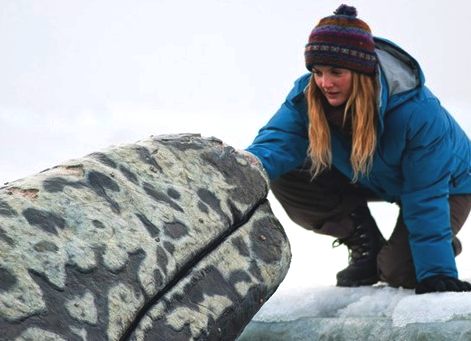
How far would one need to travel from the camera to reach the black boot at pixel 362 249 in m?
4.57

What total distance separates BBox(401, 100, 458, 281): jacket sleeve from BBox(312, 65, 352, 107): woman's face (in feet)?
0.90

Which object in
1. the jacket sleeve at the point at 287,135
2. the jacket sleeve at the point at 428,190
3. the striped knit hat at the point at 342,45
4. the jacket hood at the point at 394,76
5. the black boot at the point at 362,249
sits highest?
the striped knit hat at the point at 342,45

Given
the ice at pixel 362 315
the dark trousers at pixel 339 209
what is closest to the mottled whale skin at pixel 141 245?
the ice at pixel 362 315

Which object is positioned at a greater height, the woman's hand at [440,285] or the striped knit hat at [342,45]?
the striped knit hat at [342,45]

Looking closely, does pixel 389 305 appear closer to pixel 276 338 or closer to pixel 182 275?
pixel 276 338

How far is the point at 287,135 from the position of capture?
3.98 m

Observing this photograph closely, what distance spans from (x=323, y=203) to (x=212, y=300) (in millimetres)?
1630

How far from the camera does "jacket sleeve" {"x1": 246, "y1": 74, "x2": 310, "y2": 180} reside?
3912mm

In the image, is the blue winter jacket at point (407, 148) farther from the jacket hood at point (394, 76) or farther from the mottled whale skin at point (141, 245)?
the mottled whale skin at point (141, 245)

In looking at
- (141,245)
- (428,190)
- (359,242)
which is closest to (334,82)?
(428,190)

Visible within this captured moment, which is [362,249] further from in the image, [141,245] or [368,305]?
[141,245]

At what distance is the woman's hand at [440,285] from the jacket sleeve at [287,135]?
620mm

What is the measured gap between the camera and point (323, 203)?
4.49 metres

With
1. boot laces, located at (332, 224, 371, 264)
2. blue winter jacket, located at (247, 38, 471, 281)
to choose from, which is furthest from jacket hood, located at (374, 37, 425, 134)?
boot laces, located at (332, 224, 371, 264)
